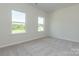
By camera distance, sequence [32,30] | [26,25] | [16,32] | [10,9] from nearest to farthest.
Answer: [10,9] < [16,32] < [26,25] < [32,30]

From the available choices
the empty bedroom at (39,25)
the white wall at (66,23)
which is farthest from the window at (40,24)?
the white wall at (66,23)

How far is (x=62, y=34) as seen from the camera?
4.96 m

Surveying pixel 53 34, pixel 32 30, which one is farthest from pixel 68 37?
pixel 32 30

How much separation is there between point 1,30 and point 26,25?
1.26m

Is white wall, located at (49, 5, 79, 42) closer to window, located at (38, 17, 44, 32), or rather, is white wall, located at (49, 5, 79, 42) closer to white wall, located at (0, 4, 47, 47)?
window, located at (38, 17, 44, 32)

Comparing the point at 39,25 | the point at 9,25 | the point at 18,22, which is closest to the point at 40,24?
the point at 39,25

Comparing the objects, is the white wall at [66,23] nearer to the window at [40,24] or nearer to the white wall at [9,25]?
the window at [40,24]

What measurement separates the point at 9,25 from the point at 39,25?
179cm

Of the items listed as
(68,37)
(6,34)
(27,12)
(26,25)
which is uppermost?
(27,12)

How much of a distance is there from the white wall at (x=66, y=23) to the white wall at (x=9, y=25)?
673mm

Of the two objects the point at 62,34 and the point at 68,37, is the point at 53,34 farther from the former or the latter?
the point at 68,37

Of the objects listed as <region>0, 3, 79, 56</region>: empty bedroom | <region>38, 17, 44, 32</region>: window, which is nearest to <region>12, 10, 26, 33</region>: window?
<region>0, 3, 79, 56</region>: empty bedroom

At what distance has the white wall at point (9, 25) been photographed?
3.08 m

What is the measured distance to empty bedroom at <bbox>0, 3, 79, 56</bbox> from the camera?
323 cm
